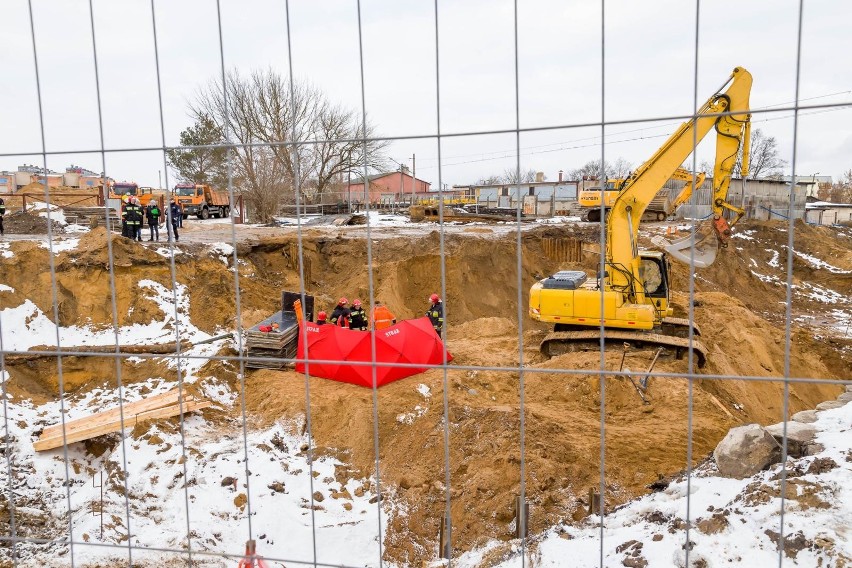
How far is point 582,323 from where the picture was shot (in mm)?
11023

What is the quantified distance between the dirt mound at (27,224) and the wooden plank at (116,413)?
485 inches

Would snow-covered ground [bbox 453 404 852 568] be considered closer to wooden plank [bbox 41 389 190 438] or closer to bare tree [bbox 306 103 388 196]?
bare tree [bbox 306 103 388 196]

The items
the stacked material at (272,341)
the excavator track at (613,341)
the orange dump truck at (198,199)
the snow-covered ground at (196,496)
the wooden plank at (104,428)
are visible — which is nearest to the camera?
the snow-covered ground at (196,496)

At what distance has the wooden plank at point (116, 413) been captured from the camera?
27.4 feet

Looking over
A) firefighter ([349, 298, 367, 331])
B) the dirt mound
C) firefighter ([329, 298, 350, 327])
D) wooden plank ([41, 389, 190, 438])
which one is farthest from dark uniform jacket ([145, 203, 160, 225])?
firefighter ([349, 298, 367, 331])

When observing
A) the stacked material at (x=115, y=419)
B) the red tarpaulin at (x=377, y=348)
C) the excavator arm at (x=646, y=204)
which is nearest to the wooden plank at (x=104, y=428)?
Result: the stacked material at (x=115, y=419)

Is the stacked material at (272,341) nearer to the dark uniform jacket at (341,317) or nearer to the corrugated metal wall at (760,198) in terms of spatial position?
the dark uniform jacket at (341,317)

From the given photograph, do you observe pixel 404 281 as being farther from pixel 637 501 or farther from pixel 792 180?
pixel 792 180

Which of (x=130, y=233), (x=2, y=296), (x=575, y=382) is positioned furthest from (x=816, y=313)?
(x=2, y=296)

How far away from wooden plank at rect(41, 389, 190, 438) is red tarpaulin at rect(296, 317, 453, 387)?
7.77ft

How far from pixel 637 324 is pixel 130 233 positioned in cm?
1370

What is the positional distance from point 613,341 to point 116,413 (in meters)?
9.12

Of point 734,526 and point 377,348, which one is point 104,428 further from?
point 734,526

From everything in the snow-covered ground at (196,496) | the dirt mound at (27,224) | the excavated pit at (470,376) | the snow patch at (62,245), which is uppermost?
the dirt mound at (27,224)
